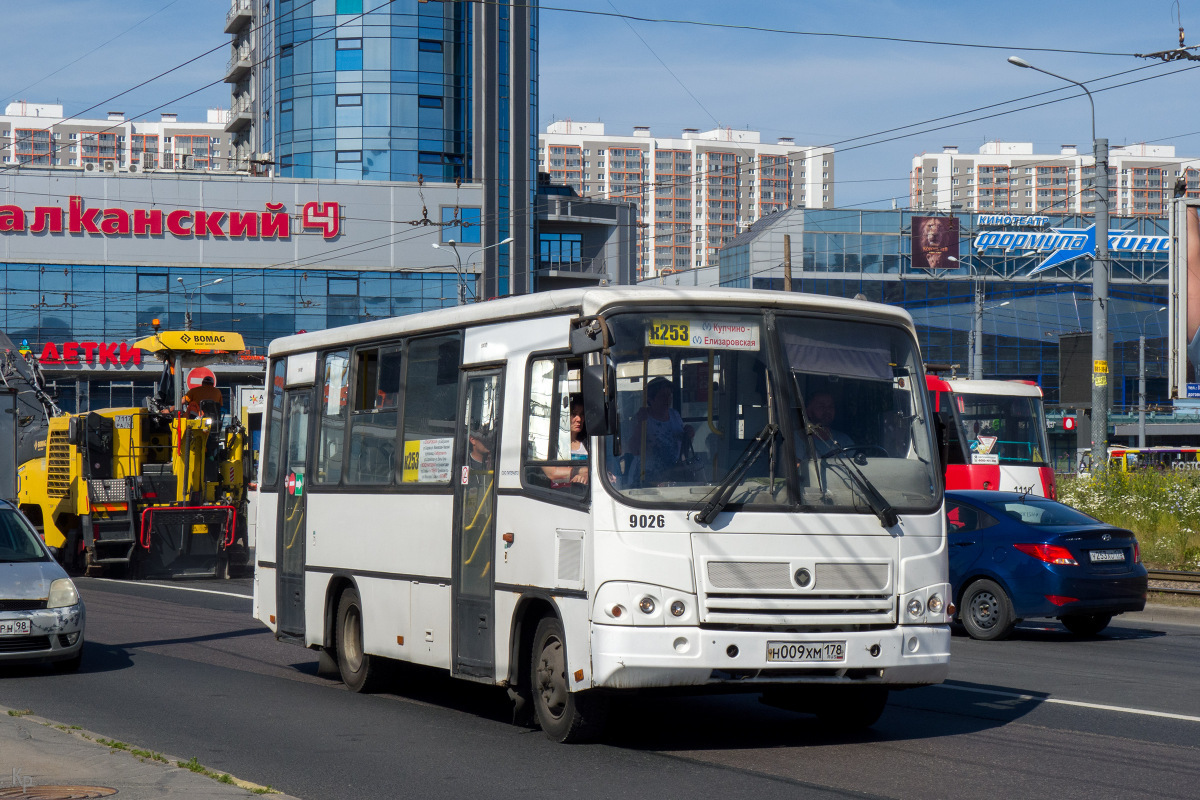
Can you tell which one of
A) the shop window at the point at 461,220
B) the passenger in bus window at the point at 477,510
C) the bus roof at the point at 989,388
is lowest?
the passenger in bus window at the point at 477,510

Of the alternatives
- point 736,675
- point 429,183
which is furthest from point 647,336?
point 429,183

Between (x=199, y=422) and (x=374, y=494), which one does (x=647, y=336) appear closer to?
(x=374, y=494)

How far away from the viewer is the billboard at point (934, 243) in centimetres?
8938

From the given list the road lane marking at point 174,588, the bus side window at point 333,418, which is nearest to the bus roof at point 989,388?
the road lane marking at point 174,588

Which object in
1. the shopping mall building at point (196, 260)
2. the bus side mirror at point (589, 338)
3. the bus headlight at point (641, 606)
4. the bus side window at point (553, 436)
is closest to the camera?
the bus headlight at point (641, 606)

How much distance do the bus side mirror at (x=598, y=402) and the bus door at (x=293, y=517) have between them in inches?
181

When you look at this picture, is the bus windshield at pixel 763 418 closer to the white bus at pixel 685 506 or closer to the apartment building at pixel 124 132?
the white bus at pixel 685 506

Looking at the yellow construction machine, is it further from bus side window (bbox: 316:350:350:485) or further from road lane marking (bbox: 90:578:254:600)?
bus side window (bbox: 316:350:350:485)

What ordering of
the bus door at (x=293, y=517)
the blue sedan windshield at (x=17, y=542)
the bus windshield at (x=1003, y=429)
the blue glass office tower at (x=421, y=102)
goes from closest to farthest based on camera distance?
the bus door at (x=293, y=517) < the blue sedan windshield at (x=17, y=542) < the bus windshield at (x=1003, y=429) < the blue glass office tower at (x=421, y=102)

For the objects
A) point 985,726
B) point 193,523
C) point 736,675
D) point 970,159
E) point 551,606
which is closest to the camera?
point 736,675

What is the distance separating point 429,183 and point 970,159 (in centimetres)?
12894

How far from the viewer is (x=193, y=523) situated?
2452 centimetres

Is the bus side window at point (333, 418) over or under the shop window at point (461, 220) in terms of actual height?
under

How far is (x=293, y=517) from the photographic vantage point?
39.8 ft
